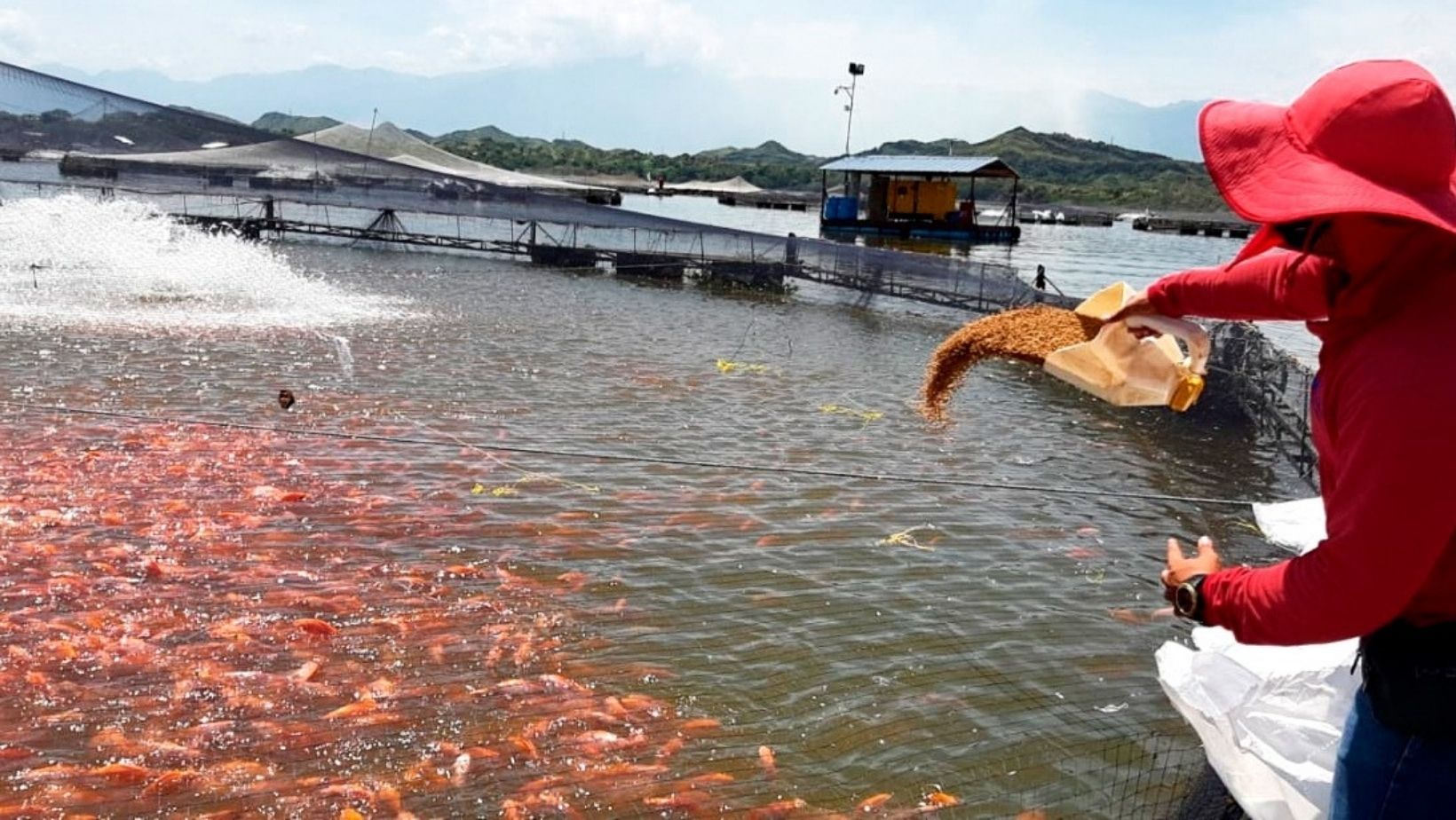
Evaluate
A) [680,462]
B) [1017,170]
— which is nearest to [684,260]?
[680,462]

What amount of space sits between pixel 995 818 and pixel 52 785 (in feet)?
16.8

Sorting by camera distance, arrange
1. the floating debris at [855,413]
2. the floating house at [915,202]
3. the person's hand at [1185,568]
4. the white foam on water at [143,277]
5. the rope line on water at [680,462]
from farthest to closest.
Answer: the floating house at [915,202] < the white foam on water at [143,277] < the floating debris at [855,413] < the rope line on water at [680,462] < the person's hand at [1185,568]

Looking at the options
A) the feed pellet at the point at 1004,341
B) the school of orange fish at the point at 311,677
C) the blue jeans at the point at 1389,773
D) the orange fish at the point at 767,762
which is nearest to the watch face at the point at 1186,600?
the blue jeans at the point at 1389,773

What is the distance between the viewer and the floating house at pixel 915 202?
5175 cm

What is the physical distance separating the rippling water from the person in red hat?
153 inches

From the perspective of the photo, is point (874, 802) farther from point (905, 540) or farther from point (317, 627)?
point (905, 540)

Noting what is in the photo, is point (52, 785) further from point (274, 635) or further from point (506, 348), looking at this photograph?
point (506, 348)

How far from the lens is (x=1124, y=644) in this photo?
8391 mm

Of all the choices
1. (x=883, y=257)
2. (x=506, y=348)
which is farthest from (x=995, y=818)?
(x=883, y=257)

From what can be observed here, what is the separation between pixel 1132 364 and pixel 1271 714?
5.01ft

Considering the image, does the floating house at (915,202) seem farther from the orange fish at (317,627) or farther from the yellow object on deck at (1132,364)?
the yellow object on deck at (1132,364)

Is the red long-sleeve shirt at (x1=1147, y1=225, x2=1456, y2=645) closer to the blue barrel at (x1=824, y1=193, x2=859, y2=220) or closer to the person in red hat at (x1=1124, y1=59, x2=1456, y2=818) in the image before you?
the person in red hat at (x1=1124, y1=59, x2=1456, y2=818)

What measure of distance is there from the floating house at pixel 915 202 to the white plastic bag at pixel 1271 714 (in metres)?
48.1

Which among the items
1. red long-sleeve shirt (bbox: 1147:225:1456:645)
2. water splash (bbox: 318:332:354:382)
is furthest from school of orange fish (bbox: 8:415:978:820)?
water splash (bbox: 318:332:354:382)
